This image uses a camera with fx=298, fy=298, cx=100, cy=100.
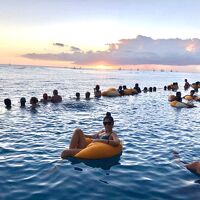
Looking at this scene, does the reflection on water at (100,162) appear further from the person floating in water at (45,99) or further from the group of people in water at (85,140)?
the person floating in water at (45,99)

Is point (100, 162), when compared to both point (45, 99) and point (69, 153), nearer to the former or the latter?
point (69, 153)

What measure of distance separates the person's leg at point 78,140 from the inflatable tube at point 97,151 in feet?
1.46

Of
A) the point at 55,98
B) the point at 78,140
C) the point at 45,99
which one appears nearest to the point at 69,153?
the point at 78,140

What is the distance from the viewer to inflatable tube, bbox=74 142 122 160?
40.7 feet

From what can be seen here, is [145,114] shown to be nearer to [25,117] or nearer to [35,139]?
[25,117]

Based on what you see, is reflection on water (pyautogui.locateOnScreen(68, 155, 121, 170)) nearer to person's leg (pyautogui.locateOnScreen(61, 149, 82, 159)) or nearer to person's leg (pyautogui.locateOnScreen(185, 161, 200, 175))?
person's leg (pyautogui.locateOnScreen(61, 149, 82, 159))

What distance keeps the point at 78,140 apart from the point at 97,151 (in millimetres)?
1139

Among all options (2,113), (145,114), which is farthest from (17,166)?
(145,114)

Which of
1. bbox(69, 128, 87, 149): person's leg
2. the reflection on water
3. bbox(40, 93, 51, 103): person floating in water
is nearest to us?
the reflection on water

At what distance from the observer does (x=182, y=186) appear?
10.4m

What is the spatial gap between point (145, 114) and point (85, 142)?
13.7 m

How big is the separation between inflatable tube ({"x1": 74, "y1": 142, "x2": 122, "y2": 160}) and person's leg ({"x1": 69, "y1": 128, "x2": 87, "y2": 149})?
446 mm

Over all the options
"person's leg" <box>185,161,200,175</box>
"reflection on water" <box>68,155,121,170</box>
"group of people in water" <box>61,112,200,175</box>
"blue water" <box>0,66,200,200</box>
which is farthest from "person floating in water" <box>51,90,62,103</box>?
"person's leg" <box>185,161,200,175</box>

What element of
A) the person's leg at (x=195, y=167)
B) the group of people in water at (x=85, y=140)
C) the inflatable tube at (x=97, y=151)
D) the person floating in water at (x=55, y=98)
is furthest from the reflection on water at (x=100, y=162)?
the person floating in water at (x=55, y=98)
